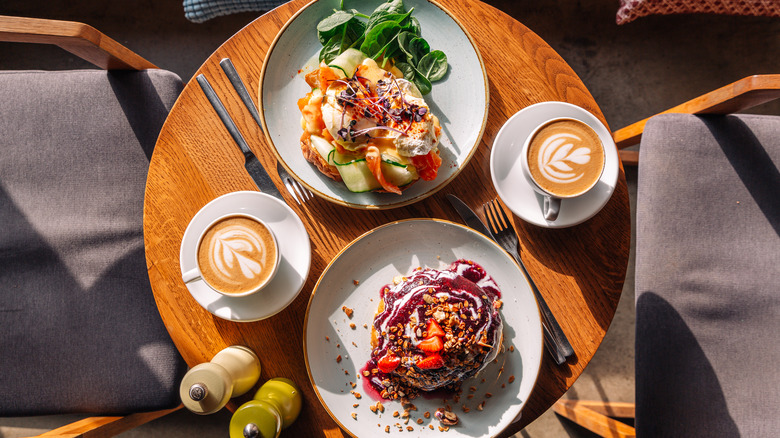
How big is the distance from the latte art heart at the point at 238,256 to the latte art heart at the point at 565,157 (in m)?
0.72

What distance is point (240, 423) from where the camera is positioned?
1199mm

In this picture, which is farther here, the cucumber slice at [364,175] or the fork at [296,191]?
the fork at [296,191]

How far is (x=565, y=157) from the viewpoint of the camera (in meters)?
1.23

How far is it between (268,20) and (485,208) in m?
0.86

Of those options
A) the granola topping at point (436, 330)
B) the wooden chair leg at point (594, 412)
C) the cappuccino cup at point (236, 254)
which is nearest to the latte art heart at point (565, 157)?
the granola topping at point (436, 330)

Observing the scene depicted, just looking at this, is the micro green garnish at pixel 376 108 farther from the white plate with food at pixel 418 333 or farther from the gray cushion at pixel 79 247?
the gray cushion at pixel 79 247

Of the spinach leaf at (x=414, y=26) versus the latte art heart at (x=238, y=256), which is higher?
the spinach leaf at (x=414, y=26)

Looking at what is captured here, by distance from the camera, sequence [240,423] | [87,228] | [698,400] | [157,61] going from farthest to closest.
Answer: [157,61] → [87,228] → [698,400] → [240,423]

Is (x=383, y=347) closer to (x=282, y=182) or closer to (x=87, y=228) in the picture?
(x=282, y=182)

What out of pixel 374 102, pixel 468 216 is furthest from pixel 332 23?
pixel 468 216

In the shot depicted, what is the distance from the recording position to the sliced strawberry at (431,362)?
3.92 feet

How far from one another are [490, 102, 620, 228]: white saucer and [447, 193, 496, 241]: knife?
0.34 feet

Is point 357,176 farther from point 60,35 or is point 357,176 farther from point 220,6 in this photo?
point 220,6

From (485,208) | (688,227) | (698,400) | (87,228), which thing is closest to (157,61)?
(87,228)
